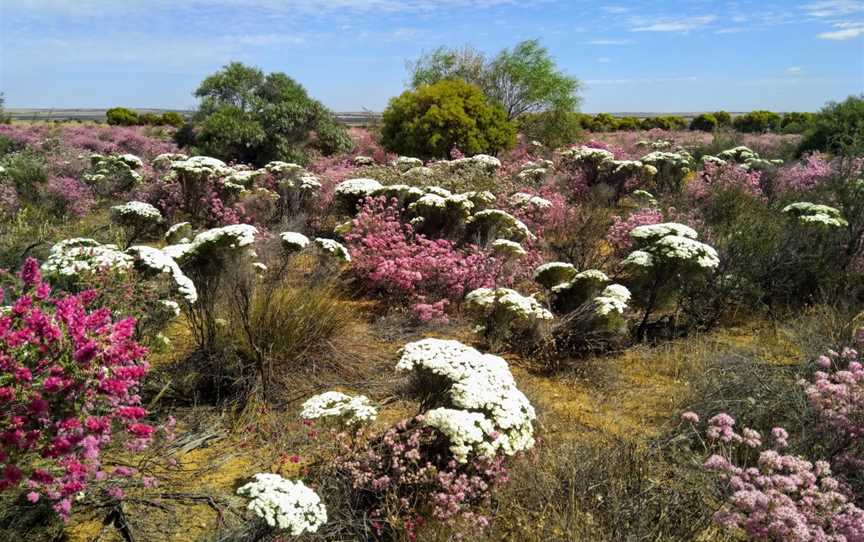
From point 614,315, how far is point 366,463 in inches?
119

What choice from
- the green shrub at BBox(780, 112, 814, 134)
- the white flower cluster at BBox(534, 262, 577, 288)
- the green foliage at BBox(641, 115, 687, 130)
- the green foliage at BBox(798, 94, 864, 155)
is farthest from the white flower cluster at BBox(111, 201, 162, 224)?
the green foliage at BBox(641, 115, 687, 130)

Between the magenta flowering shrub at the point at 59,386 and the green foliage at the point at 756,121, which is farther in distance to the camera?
the green foliage at the point at 756,121

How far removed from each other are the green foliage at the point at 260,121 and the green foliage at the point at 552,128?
6.44 metres

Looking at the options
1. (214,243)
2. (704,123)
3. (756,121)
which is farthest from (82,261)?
(756,121)

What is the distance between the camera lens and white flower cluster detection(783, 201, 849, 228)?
6.95 meters

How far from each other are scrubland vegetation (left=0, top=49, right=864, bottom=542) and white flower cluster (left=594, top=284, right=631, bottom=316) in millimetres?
48

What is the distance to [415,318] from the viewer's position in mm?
6320

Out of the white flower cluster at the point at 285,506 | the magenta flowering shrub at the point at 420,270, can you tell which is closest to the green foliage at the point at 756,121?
the magenta flowering shrub at the point at 420,270

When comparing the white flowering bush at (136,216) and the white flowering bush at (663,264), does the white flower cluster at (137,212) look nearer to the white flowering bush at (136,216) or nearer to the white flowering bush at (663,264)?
the white flowering bush at (136,216)

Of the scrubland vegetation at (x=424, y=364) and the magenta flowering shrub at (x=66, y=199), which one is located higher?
the magenta flowering shrub at (x=66, y=199)

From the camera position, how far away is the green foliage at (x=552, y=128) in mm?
18984

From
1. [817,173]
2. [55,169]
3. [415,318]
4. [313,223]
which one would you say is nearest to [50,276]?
[415,318]

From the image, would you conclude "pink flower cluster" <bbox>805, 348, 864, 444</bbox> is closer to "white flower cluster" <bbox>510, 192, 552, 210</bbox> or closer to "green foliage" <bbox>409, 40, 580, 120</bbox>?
"white flower cluster" <bbox>510, 192, 552, 210</bbox>

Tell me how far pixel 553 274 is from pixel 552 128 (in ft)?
45.6
